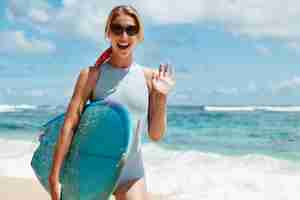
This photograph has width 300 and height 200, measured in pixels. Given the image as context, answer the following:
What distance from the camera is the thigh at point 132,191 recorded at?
2.56 meters

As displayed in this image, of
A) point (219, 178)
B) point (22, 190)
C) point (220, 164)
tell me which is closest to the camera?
point (22, 190)

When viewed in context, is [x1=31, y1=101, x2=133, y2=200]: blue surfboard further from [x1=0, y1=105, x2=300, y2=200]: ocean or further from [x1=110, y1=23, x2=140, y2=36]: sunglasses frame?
[x1=0, y1=105, x2=300, y2=200]: ocean

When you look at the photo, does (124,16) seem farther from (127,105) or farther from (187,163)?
(187,163)

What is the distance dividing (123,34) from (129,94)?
0.31 metres

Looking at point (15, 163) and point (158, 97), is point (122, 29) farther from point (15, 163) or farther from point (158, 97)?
point (15, 163)

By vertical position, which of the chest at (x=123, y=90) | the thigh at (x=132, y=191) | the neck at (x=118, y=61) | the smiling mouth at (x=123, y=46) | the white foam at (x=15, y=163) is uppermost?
the smiling mouth at (x=123, y=46)

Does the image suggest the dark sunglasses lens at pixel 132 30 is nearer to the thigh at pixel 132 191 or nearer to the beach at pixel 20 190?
the thigh at pixel 132 191

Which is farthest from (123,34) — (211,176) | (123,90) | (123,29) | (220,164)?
(220,164)

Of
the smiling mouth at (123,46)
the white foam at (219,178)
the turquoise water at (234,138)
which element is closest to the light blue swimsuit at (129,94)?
the smiling mouth at (123,46)

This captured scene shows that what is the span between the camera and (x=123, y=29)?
252cm

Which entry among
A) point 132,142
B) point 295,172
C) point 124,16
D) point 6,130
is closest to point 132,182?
point 132,142

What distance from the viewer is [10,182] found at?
7094 mm

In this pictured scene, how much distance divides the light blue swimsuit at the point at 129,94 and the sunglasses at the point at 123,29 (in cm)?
18

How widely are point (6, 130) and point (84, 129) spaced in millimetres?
20014
